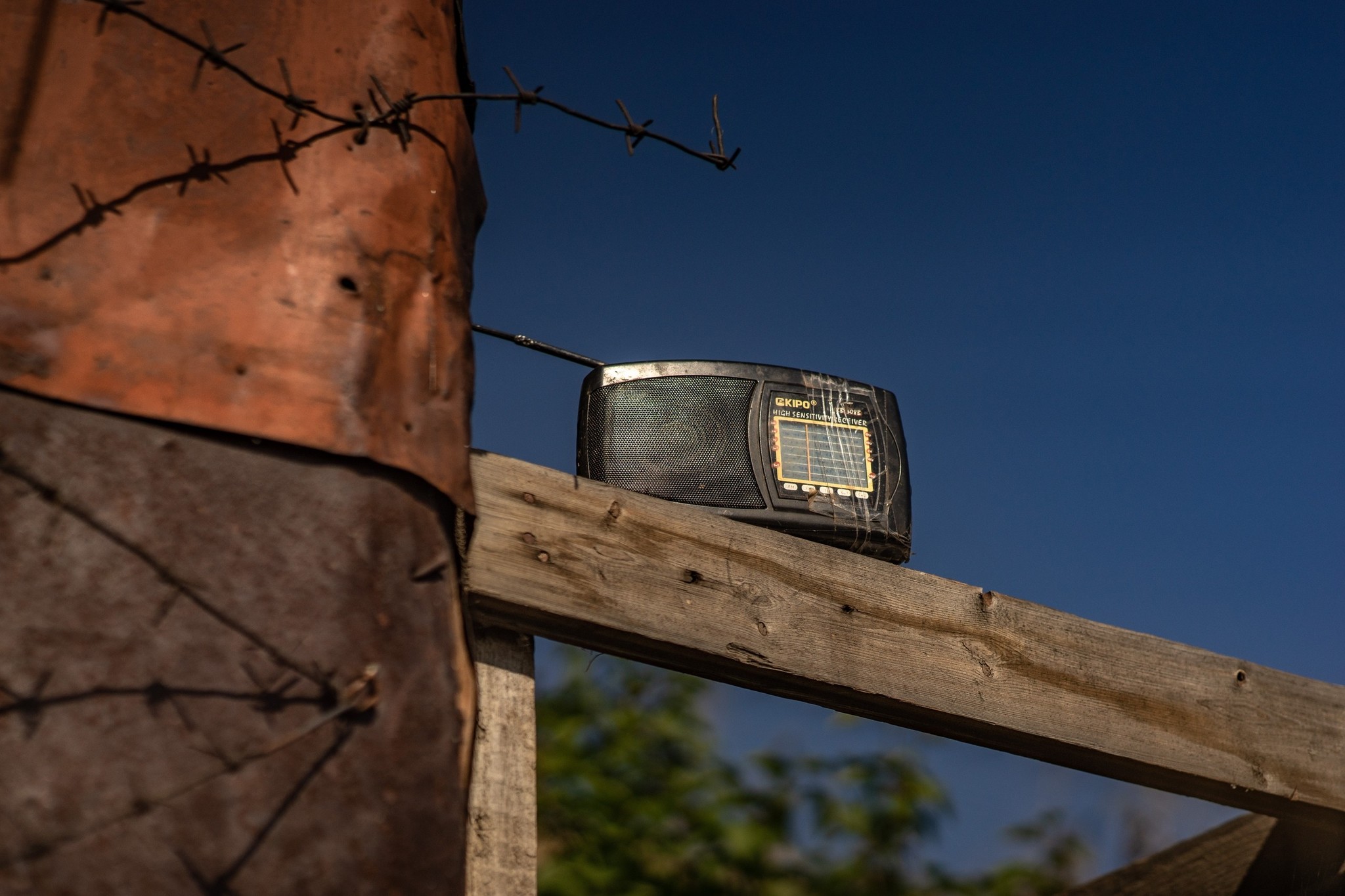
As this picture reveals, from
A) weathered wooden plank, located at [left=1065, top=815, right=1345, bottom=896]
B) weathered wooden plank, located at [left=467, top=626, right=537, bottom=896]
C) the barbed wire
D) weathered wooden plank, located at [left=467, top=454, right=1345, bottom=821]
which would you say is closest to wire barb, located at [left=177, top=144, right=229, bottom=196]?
the barbed wire

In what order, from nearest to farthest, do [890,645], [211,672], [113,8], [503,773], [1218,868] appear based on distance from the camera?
[211,672] < [113,8] < [503,773] < [890,645] < [1218,868]

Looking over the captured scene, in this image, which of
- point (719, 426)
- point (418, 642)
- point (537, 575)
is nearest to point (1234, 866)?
point (719, 426)

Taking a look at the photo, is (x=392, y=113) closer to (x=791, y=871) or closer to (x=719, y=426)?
(x=719, y=426)

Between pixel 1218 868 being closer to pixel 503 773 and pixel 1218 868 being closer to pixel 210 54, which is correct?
pixel 503 773

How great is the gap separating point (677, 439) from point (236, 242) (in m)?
0.63

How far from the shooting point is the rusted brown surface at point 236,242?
3.41 ft

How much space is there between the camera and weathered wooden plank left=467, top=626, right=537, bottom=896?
45.8 inches

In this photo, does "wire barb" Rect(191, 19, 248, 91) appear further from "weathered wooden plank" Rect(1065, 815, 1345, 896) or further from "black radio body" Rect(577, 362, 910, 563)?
"weathered wooden plank" Rect(1065, 815, 1345, 896)

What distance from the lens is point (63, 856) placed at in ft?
2.89

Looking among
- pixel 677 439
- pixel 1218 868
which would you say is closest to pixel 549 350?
pixel 677 439

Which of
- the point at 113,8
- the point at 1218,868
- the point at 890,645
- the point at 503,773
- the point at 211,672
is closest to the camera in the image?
the point at 211,672

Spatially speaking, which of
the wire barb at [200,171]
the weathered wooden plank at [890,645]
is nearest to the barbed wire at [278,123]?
the wire barb at [200,171]

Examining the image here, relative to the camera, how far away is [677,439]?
5.14 feet

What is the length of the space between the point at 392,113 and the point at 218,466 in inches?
15.4
